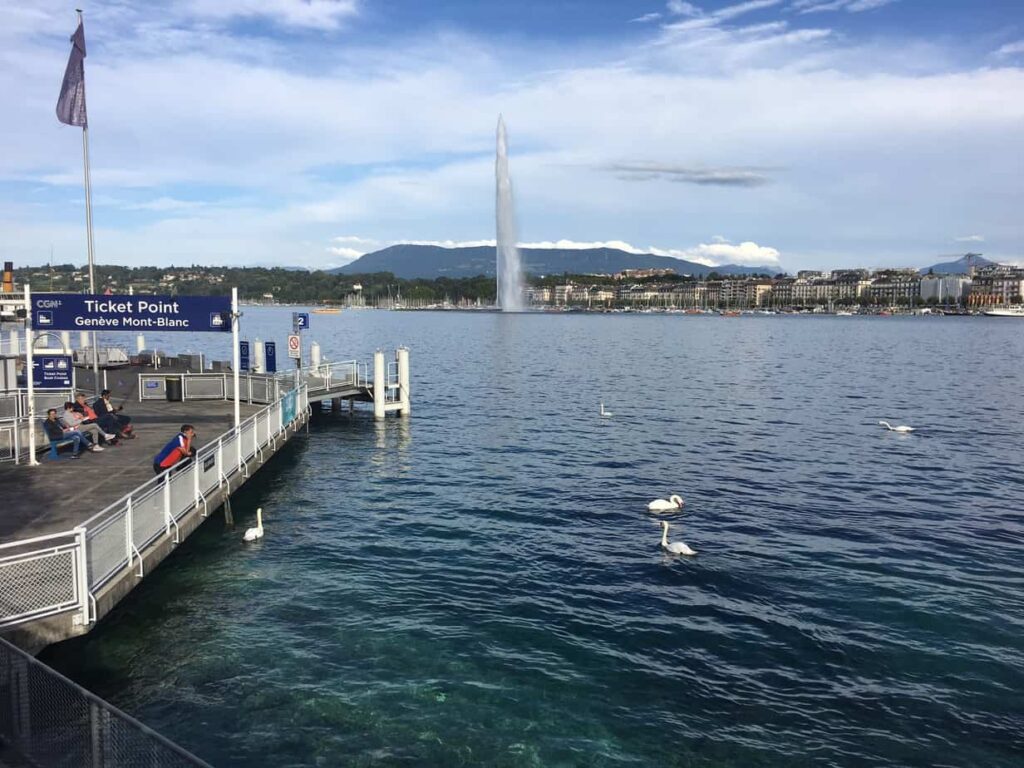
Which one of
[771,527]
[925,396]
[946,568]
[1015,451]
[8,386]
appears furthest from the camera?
[925,396]

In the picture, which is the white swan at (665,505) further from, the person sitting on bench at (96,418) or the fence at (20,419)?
the fence at (20,419)

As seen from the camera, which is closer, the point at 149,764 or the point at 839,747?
the point at 149,764

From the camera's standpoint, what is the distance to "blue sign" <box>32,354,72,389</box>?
2117cm

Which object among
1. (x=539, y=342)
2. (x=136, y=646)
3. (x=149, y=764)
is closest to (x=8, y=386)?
(x=136, y=646)

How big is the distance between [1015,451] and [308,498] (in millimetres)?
27410

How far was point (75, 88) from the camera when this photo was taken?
91.4 ft

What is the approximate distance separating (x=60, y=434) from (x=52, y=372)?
2.36 metres

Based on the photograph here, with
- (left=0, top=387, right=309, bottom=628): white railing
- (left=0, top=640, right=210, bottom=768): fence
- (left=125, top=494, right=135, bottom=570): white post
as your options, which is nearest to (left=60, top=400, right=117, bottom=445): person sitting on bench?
(left=0, top=387, right=309, bottom=628): white railing

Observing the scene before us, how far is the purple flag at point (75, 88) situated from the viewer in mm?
26859

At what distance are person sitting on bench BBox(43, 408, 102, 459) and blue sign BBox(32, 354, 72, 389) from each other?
118 cm

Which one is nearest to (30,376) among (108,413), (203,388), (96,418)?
(96,418)

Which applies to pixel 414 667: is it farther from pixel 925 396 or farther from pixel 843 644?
pixel 925 396

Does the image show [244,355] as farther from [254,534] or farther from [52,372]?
[254,534]

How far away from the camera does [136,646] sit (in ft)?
43.0
